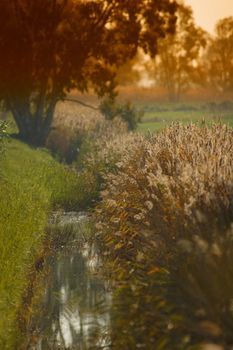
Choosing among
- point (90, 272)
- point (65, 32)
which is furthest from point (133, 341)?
point (65, 32)

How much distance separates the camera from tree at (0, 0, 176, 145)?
28109 millimetres

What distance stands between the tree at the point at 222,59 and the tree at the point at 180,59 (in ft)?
5.15

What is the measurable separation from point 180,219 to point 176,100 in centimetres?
7510

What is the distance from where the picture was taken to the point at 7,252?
991 cm

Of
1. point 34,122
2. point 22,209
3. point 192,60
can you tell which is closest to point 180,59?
point 192,60

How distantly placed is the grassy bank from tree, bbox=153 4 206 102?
5927 centimetres

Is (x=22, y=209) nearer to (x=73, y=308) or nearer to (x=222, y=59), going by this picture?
(x=73, y=308)

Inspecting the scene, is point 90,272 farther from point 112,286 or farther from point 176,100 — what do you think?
point 176,100

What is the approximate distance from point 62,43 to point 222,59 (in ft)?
195

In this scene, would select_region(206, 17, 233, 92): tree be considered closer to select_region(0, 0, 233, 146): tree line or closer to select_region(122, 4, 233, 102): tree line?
select_region(122, 4, 233, 102): tree line

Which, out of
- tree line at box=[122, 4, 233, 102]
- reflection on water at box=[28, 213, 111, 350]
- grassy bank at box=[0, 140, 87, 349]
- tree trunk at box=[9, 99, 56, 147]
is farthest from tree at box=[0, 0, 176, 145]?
tree line at box=[122, 4, 233, 102]

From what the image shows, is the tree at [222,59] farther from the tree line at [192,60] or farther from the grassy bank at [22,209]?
the grassy bank at [22,209]

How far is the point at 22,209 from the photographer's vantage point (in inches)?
518

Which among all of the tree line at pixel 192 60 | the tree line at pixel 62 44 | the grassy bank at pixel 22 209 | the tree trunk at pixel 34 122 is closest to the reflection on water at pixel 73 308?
the grassy bank at pixel 22 209
